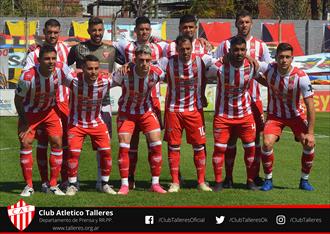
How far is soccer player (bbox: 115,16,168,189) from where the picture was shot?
9859mm

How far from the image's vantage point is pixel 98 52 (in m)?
9.80

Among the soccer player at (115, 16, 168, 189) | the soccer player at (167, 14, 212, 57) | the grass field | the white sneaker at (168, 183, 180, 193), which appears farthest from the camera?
the soccer player at (115, 16, 168, 189)

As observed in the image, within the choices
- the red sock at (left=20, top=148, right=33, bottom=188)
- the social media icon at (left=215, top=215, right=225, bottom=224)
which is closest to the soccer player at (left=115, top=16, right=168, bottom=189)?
the red sock at (left=20, top=148, right=33, bottom=188)

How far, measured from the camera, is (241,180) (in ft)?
36.1

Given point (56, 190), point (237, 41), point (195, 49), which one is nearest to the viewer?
point (237, 41)

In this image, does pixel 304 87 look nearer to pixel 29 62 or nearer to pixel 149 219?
pixel 29 62

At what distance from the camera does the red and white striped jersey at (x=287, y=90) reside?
969 cm

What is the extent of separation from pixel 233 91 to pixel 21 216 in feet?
12.5

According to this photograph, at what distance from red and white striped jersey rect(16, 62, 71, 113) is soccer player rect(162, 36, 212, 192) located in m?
1.39

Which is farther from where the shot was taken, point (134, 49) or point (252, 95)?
point (252, 95)

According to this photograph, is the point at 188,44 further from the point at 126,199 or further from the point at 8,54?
the point at 8,54

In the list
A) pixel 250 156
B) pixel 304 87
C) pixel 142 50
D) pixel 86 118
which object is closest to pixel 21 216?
pixel 86 118

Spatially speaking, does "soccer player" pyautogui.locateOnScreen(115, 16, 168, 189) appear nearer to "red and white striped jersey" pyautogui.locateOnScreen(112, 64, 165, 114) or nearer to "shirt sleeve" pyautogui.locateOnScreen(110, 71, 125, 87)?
"red and white striped jersey" pyautogui.locateOnScreen(112, 64, 165, 114)

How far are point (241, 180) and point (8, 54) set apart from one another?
23.5 metres
